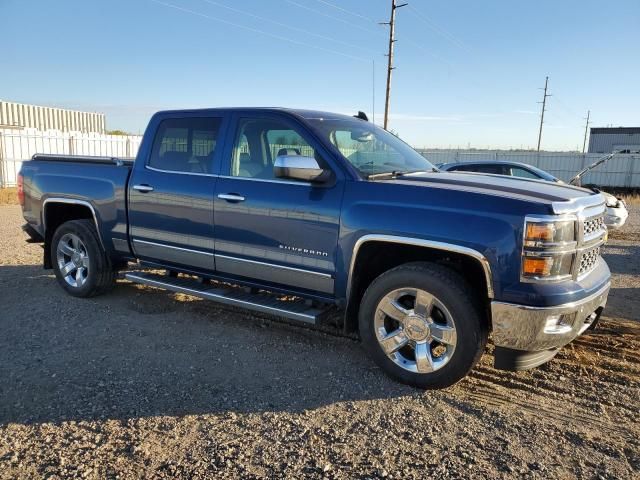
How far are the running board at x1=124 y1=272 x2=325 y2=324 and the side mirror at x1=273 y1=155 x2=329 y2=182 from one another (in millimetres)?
1090

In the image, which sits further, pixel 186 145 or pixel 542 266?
pixel 186 145

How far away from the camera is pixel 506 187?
12.3 ft

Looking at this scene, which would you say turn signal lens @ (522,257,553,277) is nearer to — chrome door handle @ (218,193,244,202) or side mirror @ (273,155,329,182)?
side mirror @ (273,155,329,182)

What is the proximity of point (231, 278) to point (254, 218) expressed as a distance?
703mm

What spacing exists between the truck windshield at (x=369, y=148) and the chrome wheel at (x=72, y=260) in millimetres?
3185

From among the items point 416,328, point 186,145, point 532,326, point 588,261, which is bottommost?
point 416,328

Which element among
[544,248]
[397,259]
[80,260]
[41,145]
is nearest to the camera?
[544,248]

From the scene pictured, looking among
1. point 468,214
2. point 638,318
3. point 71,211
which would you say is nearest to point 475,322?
point 468,214

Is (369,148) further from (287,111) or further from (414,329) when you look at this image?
(414,329)

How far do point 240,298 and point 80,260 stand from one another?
2.40 metres

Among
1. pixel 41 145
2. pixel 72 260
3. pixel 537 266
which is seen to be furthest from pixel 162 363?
pixel 41 145

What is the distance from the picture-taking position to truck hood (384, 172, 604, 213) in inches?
134

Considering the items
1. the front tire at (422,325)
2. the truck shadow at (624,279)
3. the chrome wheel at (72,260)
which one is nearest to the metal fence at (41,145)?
the chrome wheel at (72,260)

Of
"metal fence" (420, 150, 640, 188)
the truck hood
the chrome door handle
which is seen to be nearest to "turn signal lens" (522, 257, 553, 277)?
the truck hood
